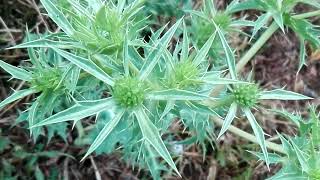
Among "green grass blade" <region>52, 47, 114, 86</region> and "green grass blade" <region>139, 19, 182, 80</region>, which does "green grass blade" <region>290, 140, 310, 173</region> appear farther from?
"green grass blade" <region>52, 47, 114, 86</region>

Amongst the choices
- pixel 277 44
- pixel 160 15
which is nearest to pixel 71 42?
pixel 160 15

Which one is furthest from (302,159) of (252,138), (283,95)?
(252,138)

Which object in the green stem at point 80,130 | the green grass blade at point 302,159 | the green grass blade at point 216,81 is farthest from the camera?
the green stem at point 80,130

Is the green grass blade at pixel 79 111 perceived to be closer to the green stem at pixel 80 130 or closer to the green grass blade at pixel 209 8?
the green grass blade at pixel 209 8

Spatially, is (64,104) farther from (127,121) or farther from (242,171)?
(242,171)

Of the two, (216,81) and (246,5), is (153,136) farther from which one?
(246,5)

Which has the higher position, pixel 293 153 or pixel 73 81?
pixel 73 81

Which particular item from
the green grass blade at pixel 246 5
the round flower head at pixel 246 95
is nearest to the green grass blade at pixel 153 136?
the round flower head at pixel 246 95
